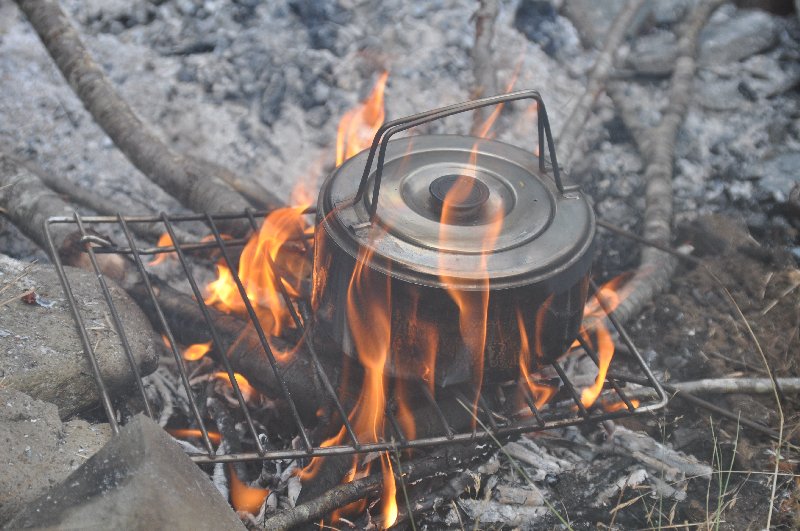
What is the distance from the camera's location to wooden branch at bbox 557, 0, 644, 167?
15.4 ft

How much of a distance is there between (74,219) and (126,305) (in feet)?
1.44

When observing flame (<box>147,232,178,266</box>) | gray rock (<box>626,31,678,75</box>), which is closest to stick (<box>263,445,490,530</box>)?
flame (<box>147,232,178,266</box>)

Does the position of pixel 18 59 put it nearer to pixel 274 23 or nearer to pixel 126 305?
pixel 274 23

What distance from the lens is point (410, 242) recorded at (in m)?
2.52

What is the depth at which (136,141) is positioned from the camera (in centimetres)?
430

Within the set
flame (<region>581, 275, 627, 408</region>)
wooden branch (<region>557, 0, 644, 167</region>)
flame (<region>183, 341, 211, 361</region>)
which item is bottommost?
flame (<region>183, 341, 211, 361</region>)

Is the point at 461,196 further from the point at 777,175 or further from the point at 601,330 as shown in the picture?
the point at 777,175

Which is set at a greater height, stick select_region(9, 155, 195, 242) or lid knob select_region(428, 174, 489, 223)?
lid knob select_region(428, 174, 489, 223)

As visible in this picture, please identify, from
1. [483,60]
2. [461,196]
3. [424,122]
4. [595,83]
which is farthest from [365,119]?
[424,122]

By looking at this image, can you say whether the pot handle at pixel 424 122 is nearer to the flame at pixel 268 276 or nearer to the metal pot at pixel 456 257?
the metal pot at pixel 456 257

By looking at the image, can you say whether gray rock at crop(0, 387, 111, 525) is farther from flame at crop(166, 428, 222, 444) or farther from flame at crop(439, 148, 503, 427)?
flame at crop(439, 148, 503, 427)

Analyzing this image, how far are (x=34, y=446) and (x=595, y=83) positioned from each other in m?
4.35

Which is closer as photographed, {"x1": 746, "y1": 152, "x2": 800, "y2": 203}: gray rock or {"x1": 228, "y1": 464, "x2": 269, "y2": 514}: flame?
{"x1": 228, "y1": 464, "x2": 269, "y2": 514}: flame

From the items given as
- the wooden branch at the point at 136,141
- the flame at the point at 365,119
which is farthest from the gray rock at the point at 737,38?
the wooden branch at the point at 136,141
